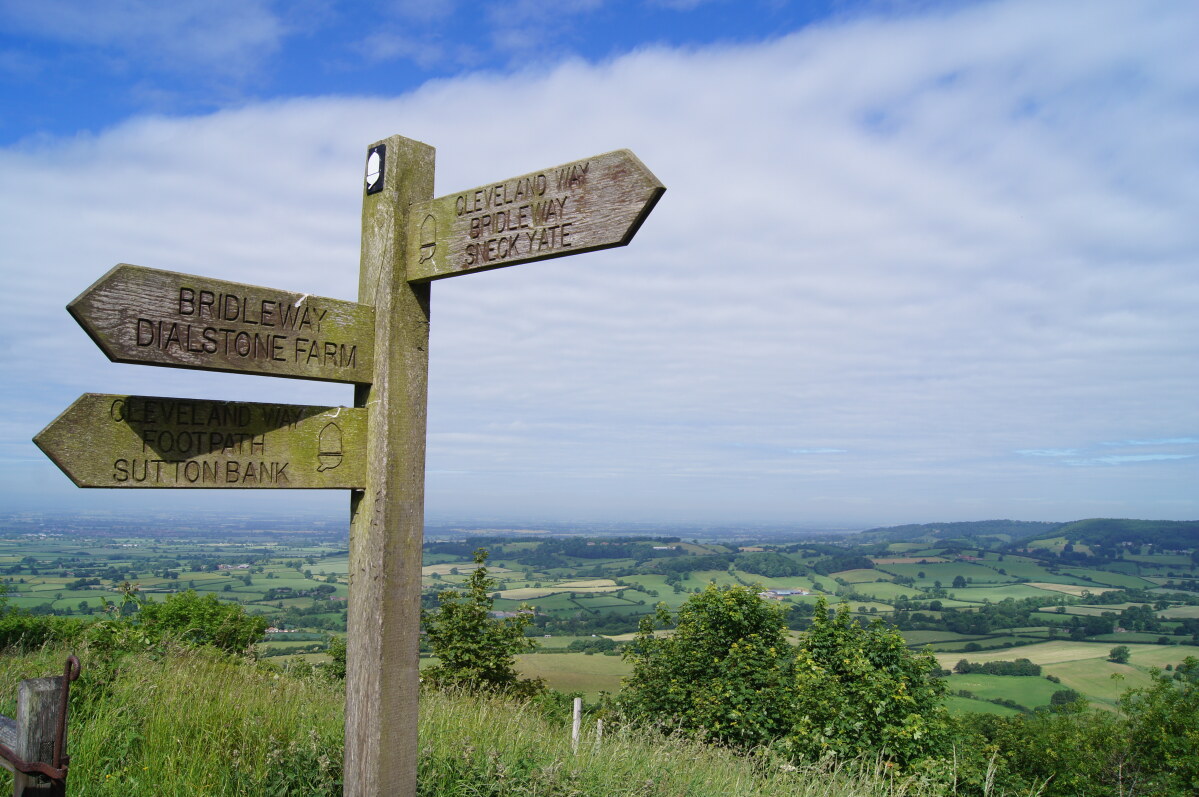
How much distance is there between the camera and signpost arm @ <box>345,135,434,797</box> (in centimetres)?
283

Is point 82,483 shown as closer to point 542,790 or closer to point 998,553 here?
point 542,790

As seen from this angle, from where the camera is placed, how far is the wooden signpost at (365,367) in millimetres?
2404

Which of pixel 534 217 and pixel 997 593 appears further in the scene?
pixel 997 593

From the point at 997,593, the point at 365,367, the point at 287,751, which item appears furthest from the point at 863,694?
the point at 997,593

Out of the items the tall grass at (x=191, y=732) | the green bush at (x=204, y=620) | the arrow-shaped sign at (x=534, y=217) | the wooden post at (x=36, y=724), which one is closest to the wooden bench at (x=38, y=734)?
the wooden post at (x=36, y=724)

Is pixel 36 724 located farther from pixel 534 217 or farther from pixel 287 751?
pixel 534 217

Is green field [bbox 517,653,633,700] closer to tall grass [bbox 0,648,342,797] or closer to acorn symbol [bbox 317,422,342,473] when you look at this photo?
tall grass [bbox 0,648,342,797]

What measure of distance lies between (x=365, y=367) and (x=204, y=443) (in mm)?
659

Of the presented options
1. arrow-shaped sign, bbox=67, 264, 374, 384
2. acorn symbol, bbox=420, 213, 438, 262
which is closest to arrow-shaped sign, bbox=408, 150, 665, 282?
acorn symbol, bbox=420, 213, 438, 262

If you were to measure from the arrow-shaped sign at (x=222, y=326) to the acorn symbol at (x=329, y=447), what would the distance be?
203 millimetres

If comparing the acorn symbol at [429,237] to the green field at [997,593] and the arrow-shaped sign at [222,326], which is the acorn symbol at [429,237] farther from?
the green field at [997,593]

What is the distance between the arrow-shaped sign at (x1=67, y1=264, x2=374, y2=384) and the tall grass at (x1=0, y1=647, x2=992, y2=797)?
192 centimetres

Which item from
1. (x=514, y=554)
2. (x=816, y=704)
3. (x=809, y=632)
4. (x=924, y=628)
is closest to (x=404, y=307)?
(x=816, y=704)

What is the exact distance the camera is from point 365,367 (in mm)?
2967
